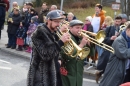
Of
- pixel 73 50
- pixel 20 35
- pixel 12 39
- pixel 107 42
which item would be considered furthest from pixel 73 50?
pixel 12 39

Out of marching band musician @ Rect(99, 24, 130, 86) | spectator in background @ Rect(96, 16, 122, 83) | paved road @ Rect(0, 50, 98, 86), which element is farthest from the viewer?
paved road @ Rect(0, 50, 98, 86)

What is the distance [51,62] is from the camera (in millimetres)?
4148

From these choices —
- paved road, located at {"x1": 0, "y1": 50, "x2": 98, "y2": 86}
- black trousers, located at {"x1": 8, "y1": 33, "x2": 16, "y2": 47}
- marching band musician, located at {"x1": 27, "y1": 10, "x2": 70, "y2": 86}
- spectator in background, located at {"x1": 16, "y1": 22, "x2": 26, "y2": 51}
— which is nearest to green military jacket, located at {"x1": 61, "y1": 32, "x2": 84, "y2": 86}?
marching band musician, located at {"x1": 27, "y1": 10, "x2": 70, "y2": 86}

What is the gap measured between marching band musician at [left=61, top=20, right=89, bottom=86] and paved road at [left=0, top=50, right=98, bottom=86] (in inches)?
115

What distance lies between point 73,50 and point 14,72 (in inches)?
165

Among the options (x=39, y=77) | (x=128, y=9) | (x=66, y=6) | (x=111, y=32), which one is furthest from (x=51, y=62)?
(x=66, y=6)

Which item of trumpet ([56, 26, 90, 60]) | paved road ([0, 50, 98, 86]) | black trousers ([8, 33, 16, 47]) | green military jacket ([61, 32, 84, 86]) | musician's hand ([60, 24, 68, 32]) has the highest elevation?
musician's hand ([60, 24, 68, 32])

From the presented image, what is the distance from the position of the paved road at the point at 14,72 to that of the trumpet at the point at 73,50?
3121 mm

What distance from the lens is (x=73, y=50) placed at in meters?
4.59

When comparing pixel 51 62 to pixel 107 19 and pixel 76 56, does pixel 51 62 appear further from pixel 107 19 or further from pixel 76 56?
pixel 107 19

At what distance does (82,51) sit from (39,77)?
0.83 m

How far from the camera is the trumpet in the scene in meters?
4.55

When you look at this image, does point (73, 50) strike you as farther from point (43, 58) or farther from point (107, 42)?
point (107, 42)

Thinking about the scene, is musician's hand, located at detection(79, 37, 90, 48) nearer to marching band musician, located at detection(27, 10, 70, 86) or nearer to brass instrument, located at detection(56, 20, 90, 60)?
brass instrument, located at detection(56, 20, 90, 60)
